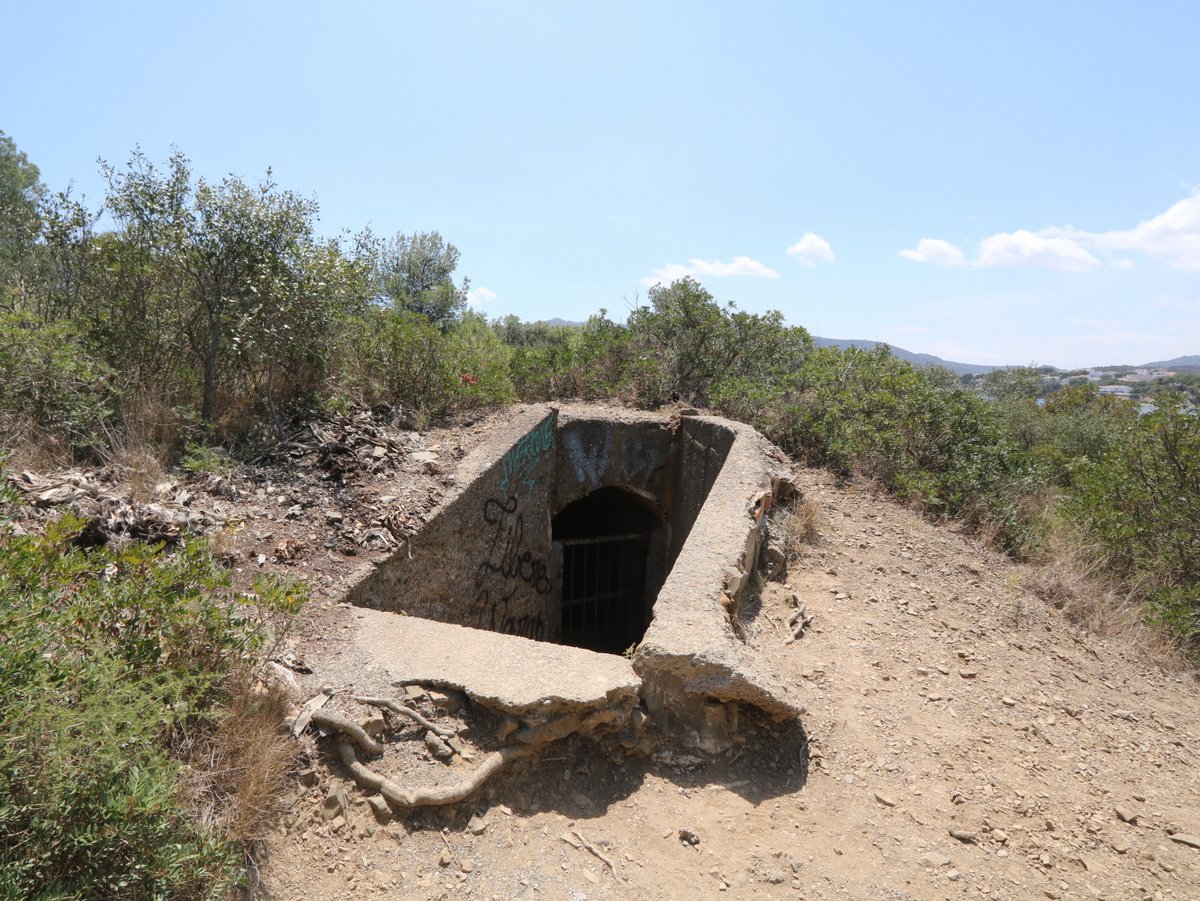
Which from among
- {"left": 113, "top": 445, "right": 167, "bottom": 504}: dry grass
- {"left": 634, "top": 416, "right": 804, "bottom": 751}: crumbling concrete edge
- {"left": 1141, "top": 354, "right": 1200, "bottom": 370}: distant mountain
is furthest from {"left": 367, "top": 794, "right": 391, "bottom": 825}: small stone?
{"left": 1141, "top": 354, "right": 1200, "bottom": 370}: distant mountain

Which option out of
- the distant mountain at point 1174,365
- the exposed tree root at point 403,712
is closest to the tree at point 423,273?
the exposed tree root at point 403,712

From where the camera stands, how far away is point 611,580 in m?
8.41

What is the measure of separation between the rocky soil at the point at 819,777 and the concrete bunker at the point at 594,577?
8.2 inches

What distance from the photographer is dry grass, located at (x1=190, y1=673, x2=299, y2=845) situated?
2184mm

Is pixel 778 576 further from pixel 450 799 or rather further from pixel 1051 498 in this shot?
pixel 1051 498

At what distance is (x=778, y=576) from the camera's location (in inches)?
206

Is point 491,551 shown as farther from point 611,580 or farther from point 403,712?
point 403,712

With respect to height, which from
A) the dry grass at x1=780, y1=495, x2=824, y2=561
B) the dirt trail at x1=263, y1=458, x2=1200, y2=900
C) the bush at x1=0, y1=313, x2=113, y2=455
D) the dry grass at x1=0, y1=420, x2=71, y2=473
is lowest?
the dirt trail at x1=263, y1=458, x2=1200, y2=900

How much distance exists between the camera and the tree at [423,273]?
19.2 meters

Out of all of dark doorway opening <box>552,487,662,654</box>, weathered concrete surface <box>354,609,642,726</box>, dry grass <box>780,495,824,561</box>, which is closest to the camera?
weathered concrete surface <box>354,609,642,726</box>

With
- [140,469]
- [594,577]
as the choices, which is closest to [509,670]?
[140,469]

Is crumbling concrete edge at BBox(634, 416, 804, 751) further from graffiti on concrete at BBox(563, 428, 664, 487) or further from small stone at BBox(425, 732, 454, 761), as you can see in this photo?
graffiti on concrete at BBox(563, 428, 664, 487)

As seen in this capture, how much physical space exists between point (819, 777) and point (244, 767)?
2.56 m

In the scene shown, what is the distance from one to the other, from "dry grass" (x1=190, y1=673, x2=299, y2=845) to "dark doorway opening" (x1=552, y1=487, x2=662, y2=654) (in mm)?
5337
